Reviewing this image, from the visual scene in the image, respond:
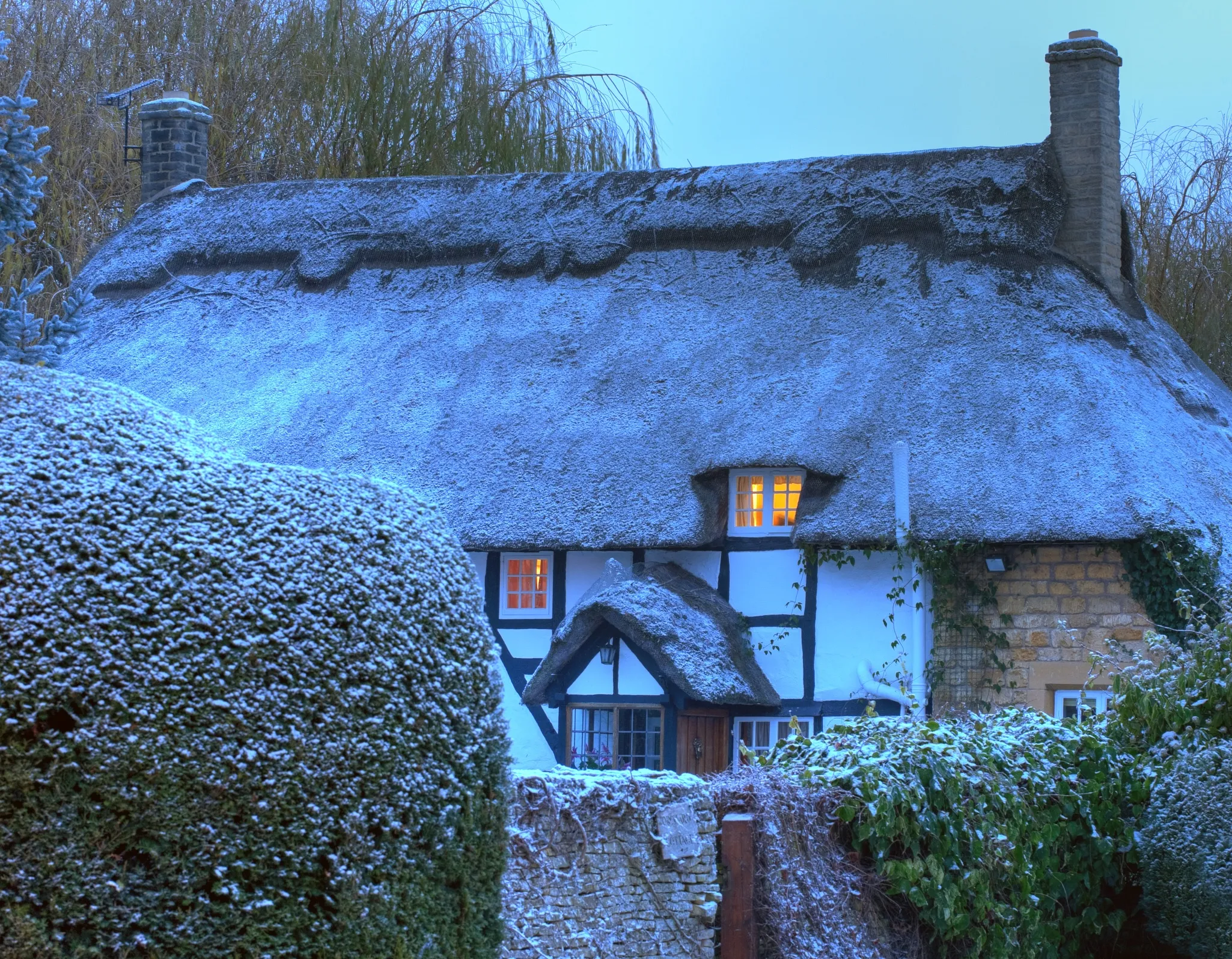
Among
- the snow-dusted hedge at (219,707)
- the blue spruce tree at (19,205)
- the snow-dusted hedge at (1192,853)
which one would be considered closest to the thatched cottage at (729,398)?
the snow-dusted hedge at (1192,853)

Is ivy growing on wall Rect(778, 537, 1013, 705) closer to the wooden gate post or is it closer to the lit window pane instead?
the lit window pane

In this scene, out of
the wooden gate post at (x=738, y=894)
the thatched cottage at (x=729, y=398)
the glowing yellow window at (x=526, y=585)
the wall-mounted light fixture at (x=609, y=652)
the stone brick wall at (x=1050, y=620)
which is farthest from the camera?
the glowing yellow window at (x=526, y=585)

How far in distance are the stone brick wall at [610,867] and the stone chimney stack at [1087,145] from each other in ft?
32.9

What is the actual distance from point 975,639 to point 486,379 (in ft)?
16.9

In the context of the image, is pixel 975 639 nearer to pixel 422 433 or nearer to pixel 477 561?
pixel 477 561

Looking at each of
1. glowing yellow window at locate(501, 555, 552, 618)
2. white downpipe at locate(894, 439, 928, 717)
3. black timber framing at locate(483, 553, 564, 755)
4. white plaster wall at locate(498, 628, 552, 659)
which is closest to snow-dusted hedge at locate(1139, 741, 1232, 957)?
A: white downpipe at locate(894, 439, 928, 717)

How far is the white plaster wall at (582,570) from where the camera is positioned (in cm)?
1297

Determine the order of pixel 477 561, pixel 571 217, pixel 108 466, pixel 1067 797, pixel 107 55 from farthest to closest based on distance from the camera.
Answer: pixel 107 55 → pixel 571 217 → pixel 477 561 → pixel 1067 797 → pixel 108 466

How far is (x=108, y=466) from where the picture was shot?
3.71 meters

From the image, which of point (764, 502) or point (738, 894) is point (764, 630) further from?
point (738, 894)

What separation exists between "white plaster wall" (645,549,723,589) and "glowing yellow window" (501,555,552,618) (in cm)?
95

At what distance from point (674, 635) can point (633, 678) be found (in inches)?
25.2

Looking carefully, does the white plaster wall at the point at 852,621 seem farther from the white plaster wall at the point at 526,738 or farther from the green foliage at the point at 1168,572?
the white plaster wall at the point at 526,738

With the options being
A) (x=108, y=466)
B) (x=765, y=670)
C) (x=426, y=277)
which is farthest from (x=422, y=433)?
(x=108, y=466)
